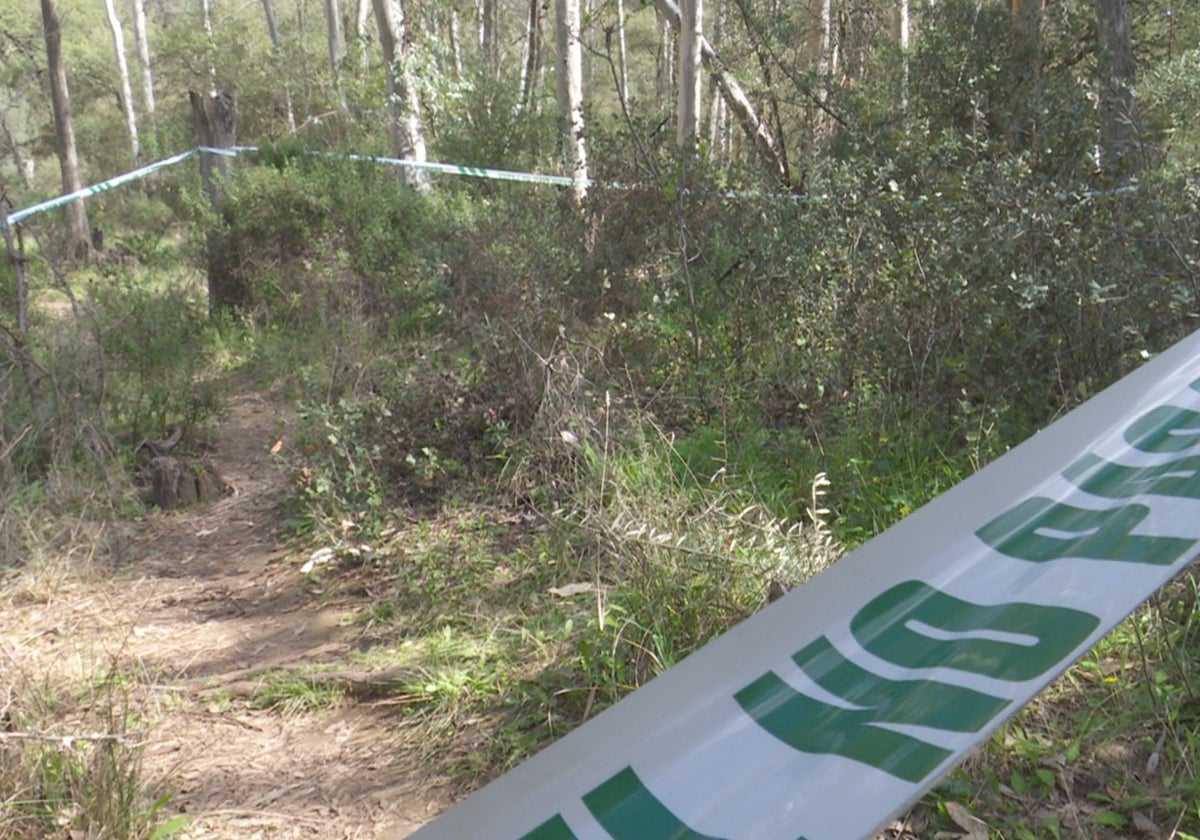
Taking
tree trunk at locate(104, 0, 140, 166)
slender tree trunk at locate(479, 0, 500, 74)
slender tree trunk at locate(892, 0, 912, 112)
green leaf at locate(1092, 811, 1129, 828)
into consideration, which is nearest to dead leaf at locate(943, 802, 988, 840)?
green leaf at locate(1092, 811, 1129, 828)

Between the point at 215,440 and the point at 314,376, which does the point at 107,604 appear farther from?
the point at 215,440

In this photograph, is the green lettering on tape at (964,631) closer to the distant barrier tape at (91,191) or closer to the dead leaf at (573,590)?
the dead leaf at (573,590)

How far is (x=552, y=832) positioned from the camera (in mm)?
1224

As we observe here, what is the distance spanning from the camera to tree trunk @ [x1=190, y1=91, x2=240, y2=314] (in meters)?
9.65

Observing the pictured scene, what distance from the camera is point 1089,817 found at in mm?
2668

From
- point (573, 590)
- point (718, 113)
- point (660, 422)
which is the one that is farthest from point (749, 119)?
point (718, 113)

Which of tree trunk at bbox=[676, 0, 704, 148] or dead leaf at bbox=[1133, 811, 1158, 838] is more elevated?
tree trunk at bbox=[676, 0, 704, 148]

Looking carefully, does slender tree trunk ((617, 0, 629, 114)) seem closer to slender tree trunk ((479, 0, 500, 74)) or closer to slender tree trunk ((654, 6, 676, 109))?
slender tree trunk ((654, 6, 676, 109))

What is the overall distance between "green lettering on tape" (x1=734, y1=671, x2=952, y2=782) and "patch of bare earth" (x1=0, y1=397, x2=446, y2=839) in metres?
1.87

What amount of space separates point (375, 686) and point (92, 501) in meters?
2.62

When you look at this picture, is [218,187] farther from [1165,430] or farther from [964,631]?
[964,631]

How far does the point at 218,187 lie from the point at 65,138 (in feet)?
30.9

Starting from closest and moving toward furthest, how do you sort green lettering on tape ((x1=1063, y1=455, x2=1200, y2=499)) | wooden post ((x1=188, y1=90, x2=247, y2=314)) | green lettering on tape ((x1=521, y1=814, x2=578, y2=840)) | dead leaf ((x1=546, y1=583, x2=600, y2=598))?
green lettering on tape ((x1=521, y1=814, x2=578, y2=840)) → green lettering on tape ((x1=1063, y1=455, x2=1200, y2=499)) → dead leaf ((x1=546, y1=583, x2=600, y2=598)) → wooden post ((x1=188, y1=90, x2=247, y2=314))

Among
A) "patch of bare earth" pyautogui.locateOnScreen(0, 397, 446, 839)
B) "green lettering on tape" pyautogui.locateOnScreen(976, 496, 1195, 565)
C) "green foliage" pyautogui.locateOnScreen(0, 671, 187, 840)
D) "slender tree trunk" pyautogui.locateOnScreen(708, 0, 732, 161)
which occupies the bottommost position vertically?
"patch of bare earth" pyautogui.locateOnScreen(0, 397, 446, 839)
